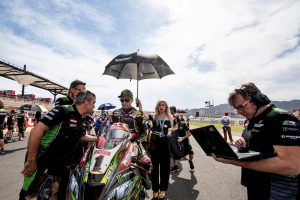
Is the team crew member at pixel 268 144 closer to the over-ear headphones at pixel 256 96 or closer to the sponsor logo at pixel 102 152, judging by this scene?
the over-ear headphones at pixel 256 96

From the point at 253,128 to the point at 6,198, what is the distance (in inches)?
189

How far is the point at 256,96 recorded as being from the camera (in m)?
2.27

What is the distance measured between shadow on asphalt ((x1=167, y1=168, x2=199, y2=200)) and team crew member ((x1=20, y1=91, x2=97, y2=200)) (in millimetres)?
2684

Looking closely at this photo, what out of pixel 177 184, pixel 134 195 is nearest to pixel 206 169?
pixel 177 184

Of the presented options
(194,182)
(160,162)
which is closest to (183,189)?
(194,182)

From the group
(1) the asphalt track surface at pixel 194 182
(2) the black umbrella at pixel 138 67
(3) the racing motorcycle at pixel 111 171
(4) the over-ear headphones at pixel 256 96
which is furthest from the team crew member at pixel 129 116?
(4) the over-ear headphones at pixel 256 96

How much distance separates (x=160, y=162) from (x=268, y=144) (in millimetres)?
3040

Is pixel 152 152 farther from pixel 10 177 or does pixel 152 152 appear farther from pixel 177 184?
pixel 10 177

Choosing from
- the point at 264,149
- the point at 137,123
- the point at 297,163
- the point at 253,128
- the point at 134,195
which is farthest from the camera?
the point at 137,123

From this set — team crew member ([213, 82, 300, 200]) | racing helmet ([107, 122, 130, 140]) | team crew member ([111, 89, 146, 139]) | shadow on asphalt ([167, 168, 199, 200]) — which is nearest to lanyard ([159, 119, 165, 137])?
team crew member ([111, 89, 146, 139])

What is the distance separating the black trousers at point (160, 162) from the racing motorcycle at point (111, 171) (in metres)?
1.36

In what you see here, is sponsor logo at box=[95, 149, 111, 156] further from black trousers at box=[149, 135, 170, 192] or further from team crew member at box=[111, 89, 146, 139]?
black trousers at box=[149, 135, 170, 192]

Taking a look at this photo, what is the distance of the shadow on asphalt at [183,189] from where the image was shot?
16.1ft

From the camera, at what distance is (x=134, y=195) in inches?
107
